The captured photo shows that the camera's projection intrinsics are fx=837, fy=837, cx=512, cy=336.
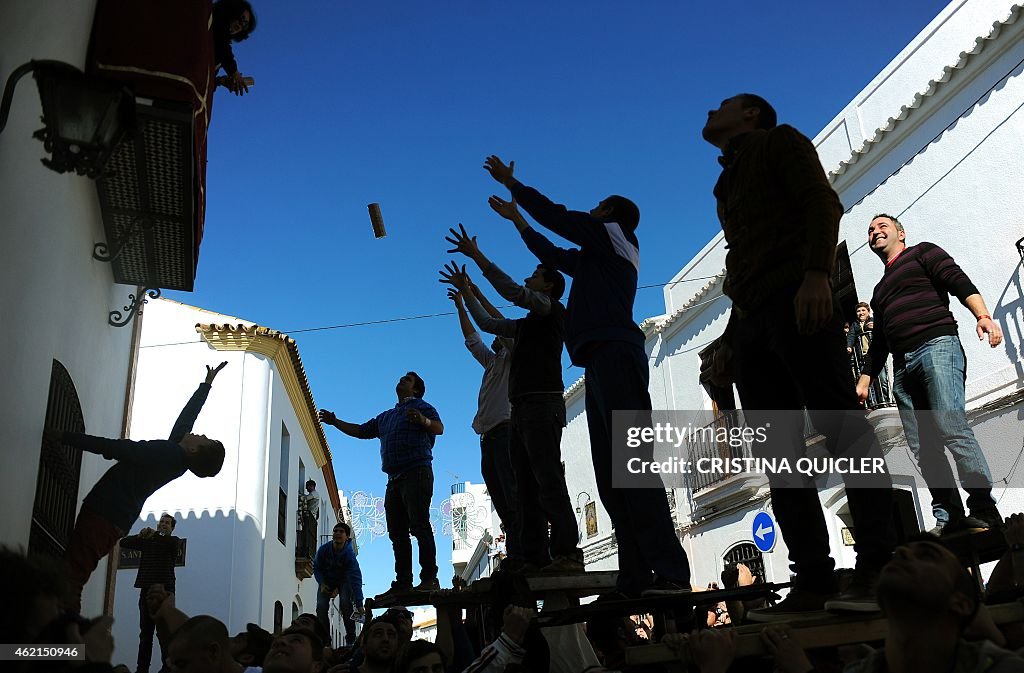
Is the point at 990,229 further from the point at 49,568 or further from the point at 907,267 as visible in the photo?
the point at 49,568

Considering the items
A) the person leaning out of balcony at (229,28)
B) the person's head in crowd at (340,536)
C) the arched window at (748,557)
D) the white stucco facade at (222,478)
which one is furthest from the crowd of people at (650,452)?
the arched window at (748,557)

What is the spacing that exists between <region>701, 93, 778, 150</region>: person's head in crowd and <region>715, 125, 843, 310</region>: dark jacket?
0.19 metres

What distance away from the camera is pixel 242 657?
4699mm

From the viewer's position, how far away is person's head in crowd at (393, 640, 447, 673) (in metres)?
3.62

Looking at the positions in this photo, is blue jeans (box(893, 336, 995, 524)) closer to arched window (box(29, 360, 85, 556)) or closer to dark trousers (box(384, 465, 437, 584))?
dark trousers (box(384, 465, 437, 584))

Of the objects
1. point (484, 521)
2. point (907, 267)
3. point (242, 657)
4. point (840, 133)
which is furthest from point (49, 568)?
point (484, 521)

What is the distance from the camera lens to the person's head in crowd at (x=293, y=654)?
306 centimetres

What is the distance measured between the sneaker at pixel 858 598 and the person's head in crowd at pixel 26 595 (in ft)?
7.34

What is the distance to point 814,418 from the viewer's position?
118 inches

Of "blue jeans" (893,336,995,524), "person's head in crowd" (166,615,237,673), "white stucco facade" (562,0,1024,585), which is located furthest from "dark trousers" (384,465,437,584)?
"white stucco facade" (562,0,1024,585)

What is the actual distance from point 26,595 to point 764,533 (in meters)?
10.7

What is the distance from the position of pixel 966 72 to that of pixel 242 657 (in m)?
9.84

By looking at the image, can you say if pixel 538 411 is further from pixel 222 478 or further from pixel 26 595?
pixel 222 478

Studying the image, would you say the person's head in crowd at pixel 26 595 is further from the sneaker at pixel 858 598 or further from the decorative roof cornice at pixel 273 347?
the decorative roof cornice at pixel 273 347
